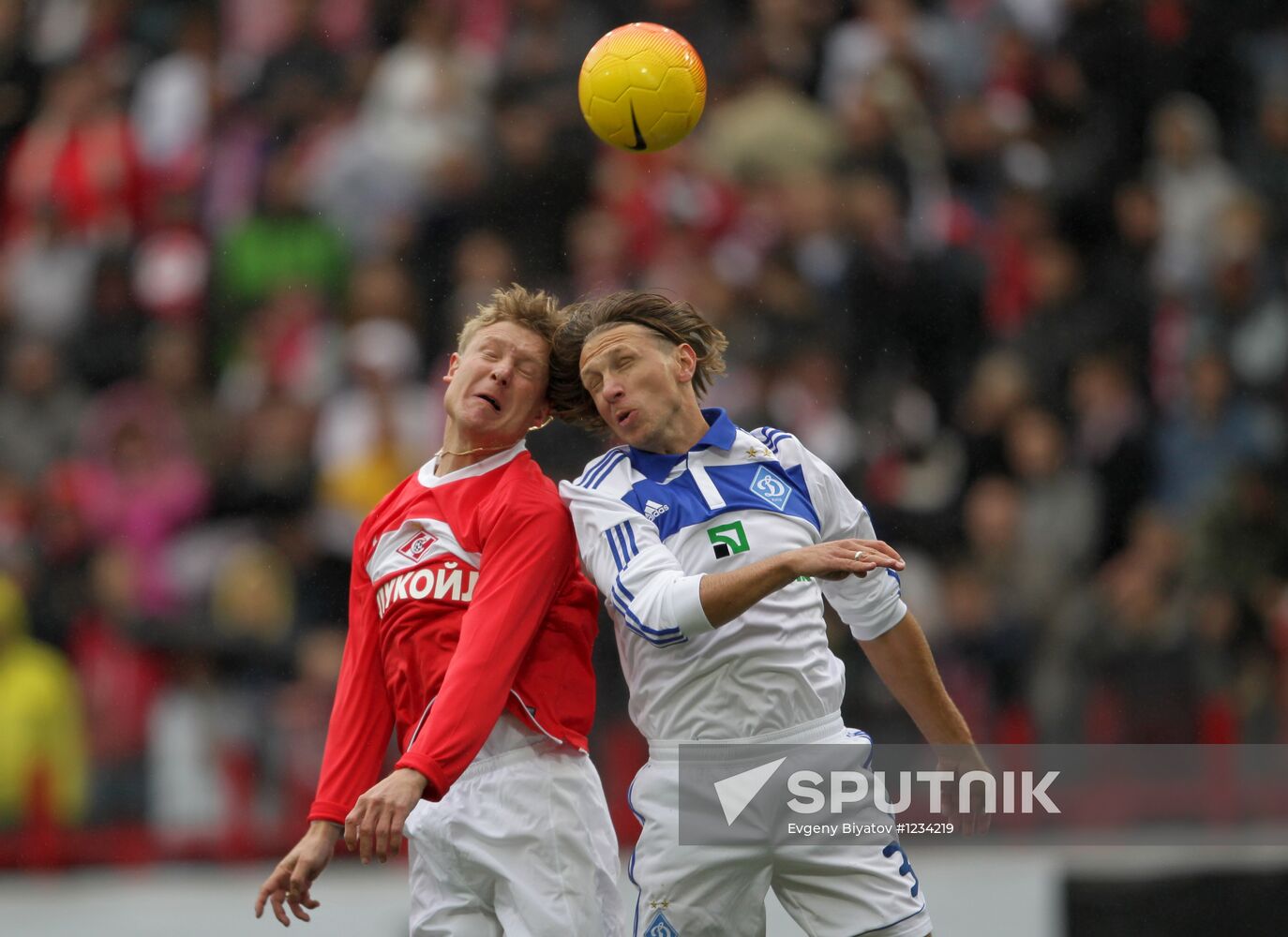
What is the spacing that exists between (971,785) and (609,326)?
1.46 metres

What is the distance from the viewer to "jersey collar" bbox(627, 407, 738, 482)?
4418 mm

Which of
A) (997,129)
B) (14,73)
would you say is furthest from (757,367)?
(14,73)

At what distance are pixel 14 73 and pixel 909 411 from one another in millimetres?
6248

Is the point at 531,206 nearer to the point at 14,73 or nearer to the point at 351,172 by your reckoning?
the point at 351,172

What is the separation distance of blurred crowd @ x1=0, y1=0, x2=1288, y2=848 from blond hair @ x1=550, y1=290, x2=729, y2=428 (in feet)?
10.1

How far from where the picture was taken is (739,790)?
13.8ft

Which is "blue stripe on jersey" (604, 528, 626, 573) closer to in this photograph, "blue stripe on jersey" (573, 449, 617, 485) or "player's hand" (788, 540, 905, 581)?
"blue stripe on jersey" (573, 449, 617, 485)

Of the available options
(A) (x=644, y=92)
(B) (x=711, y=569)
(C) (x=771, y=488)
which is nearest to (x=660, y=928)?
(B) (x=711, y=569)

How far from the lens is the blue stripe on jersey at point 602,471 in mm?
4375

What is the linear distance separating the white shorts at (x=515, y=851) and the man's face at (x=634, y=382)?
762mm

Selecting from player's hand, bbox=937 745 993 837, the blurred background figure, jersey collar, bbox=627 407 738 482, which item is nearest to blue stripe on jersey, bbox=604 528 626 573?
jersey collar, bbox=627 407 738 482

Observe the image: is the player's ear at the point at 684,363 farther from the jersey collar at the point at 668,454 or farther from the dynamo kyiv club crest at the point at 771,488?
the dynamo kyiv club crest at the point at 771,488

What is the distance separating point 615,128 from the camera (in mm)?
5387

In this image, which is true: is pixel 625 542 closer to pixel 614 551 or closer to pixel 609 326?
A: pixel 614 551
